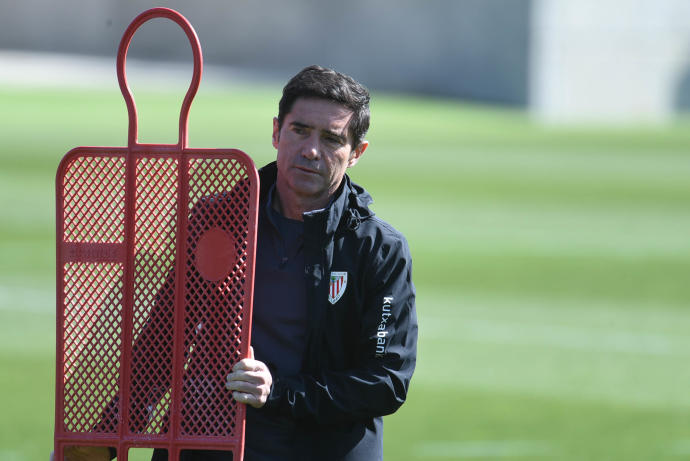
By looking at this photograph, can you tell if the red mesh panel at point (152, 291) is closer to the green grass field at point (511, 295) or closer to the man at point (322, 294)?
the man at point (322, 294)

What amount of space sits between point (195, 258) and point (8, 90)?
43.1 meters

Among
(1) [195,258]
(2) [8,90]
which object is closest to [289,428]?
(1) [195,258]

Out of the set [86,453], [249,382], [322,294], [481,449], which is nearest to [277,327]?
[322,294]

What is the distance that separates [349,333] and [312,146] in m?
0.57

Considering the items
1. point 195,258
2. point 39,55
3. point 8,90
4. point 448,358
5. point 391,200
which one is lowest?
point 448,358

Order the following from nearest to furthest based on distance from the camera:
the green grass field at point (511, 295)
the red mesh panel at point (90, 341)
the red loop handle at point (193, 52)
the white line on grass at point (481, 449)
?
the red loop handle at point (193, 52) → the red mesh panel at point (90, 341) → the white line on grass at point (481, 449) → the green grass field at point (511, 295)

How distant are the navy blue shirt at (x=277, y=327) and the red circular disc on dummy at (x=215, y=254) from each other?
0.60 feet

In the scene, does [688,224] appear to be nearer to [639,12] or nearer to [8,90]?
[8,90]

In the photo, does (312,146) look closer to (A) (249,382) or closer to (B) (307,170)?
(B) (307,170)

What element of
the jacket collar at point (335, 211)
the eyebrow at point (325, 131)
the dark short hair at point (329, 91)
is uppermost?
the dark short hair at point (329, 91)

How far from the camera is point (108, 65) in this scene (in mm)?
60344

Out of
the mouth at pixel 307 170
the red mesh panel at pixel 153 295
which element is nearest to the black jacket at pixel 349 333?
the mouth at pixel 307 170

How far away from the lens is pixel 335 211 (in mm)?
3689

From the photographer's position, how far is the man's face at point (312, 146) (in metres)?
3.65
